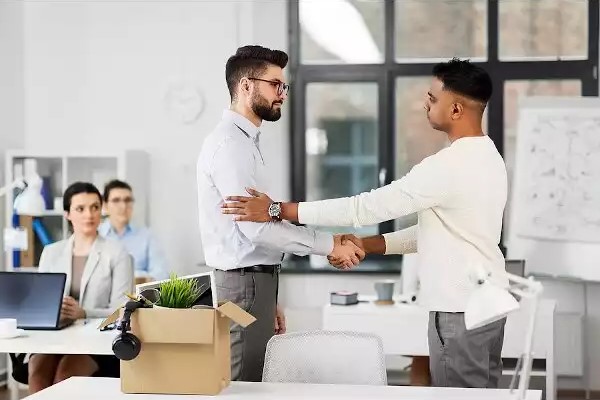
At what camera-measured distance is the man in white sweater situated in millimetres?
3438

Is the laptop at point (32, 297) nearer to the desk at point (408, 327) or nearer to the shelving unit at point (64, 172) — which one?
the desk at point (408, 327)

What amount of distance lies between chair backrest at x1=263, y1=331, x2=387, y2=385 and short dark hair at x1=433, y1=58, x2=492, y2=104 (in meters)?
0.88

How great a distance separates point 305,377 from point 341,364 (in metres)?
0.13

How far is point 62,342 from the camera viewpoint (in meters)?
4.23

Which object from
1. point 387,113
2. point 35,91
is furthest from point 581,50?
point 35,91

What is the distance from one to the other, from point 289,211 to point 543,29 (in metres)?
4.05

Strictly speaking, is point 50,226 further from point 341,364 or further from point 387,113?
point 341,364

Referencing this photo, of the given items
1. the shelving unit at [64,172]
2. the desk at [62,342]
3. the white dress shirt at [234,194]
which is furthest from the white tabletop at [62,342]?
the shelving unit at [64,172]

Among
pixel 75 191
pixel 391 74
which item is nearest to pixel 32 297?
pixel 75 191

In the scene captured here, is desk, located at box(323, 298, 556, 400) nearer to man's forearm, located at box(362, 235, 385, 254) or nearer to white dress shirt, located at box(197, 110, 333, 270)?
man's forearm, located at box(362, 235, 385, 254)

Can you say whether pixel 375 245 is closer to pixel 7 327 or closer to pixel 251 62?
pixel 251 62

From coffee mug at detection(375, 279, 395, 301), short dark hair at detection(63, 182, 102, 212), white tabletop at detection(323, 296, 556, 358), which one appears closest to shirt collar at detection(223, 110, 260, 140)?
short dark hair at detection(63, 182, 102, 212)

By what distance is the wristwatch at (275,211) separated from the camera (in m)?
3.71

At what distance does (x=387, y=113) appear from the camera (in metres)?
7.35
